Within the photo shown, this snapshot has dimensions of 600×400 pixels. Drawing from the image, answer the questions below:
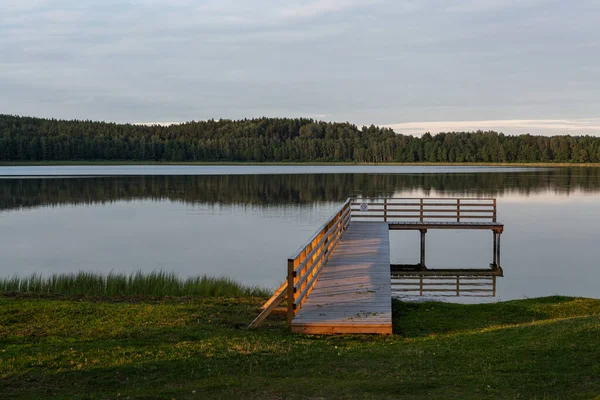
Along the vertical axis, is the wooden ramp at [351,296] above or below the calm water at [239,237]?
above

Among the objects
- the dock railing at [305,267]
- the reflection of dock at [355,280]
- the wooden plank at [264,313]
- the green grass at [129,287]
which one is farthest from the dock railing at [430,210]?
the wooden plank at [264,313]

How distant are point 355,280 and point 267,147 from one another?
177m

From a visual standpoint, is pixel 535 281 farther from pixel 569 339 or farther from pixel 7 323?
pixel 7 323

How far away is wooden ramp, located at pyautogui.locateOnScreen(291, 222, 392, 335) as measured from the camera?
1095 cm

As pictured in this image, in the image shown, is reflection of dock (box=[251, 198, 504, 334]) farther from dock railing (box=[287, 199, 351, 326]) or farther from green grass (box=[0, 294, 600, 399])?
green grass (box=[0, 294, 600, 399])

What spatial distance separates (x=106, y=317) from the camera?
12.0 meters

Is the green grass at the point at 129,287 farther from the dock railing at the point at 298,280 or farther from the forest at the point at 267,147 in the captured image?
the forest at the point at 267,147

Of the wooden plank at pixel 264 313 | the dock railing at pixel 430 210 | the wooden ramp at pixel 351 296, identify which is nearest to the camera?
the wooden ramp at pixel 351 296

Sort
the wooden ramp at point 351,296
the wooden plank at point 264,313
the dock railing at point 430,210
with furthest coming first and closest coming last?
the dock railing at point 430,210, the wooden plank at point 264,313, the wooden ramp at point 351,296

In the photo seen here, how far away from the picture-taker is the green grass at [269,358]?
23.1ft

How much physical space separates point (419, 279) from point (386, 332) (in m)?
11.8

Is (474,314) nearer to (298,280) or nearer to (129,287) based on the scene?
(298,280)

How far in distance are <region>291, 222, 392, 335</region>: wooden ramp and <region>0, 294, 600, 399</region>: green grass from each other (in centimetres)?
36

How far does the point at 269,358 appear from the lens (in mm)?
8750
